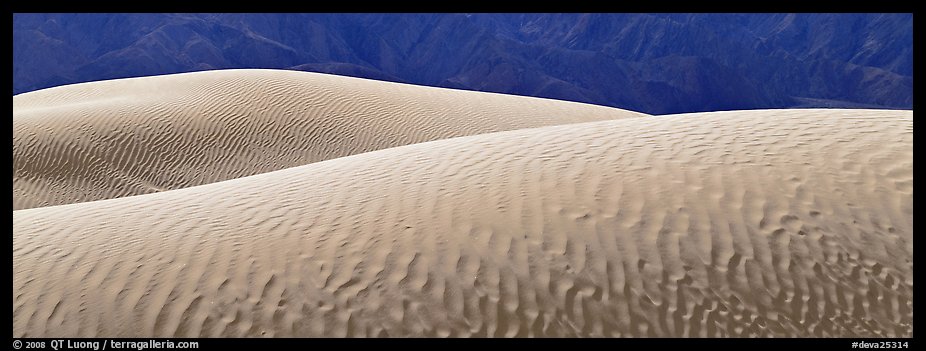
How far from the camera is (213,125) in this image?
12.7 m

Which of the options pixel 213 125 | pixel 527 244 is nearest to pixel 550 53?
pixel 213 125

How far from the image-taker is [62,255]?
3689 mm

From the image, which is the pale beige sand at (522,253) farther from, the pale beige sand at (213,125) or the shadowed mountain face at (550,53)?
the shadowed mountain face at (550,53)

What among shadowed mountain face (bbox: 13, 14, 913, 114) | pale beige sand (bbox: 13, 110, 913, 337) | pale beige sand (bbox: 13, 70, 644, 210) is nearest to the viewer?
pale beige sand (bbox: 13, 110, 913, 337)

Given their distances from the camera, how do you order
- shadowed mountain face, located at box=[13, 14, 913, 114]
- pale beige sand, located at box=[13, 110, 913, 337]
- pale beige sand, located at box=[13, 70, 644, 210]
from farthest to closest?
shadowed mountain face, located at box=[13, 14, 913, 114], pale beige sand, located at box=[13, 70, 644, 210], pale beige sand, located at box=[13, 110, 913, 337]

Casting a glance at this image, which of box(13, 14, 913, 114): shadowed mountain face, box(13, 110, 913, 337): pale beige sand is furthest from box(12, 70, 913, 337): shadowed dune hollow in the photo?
box(13, 14, 913, 114): shadowed mountain face

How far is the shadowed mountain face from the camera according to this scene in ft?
225

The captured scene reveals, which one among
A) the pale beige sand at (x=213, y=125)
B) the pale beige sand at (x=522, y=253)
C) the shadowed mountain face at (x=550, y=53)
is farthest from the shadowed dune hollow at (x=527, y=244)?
the shadowed mountain face at (x=550, y=53)

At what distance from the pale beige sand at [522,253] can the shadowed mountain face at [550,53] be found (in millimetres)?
63620

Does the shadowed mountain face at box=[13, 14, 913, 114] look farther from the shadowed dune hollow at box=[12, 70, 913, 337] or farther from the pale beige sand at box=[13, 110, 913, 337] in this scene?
the pale beige sand at box=[13, 110, 913, 337]

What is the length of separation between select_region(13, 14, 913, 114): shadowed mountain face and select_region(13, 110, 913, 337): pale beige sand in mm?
63620
